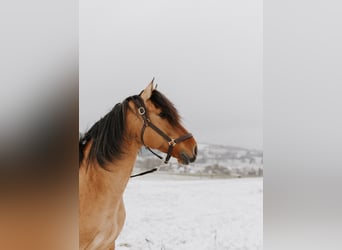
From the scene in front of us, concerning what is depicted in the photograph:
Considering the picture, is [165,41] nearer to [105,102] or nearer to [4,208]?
[105,102]

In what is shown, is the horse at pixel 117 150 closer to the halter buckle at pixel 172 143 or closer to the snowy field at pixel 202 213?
the halter buckle at pixel 172 143

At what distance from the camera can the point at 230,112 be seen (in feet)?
5.86

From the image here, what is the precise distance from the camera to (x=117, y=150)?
182cm

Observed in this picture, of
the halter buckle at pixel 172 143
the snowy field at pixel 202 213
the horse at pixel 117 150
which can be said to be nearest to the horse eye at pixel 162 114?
the horse at pixel 117 150

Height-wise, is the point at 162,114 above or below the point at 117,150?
above

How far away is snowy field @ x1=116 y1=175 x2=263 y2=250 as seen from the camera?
1.77m

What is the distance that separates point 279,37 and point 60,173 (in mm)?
1212

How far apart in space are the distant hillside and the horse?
0.14 feet

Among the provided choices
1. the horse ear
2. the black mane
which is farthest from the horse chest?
the horse ear

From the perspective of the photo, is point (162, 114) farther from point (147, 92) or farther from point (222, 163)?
point (222, 163)

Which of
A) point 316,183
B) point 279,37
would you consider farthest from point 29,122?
point 316,183

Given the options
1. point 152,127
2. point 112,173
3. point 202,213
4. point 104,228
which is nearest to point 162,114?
point 152,127

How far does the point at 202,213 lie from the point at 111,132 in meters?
0.56

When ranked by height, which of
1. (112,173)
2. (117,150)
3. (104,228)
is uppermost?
(117,150)
